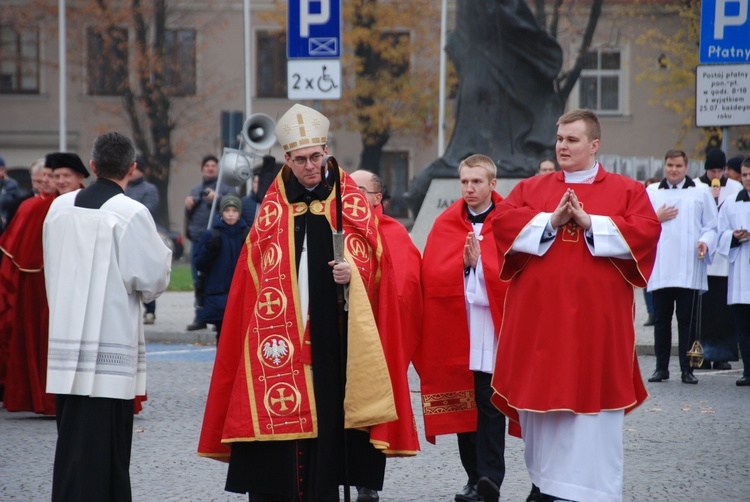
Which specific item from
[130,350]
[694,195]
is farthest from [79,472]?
[694,195]

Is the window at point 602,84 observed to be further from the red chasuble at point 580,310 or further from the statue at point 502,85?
the red chasuble at point 580,310

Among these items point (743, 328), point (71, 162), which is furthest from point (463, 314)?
point (743, 328)

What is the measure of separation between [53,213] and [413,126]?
3138 cm

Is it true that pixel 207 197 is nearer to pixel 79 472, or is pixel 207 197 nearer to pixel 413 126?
pixel 79 472

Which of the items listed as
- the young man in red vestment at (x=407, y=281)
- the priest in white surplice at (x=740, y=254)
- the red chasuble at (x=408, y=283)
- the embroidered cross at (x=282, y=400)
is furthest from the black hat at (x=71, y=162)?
the priest in white surplice at (x=740, y=254)

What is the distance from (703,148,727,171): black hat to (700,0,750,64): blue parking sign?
1.02 metres

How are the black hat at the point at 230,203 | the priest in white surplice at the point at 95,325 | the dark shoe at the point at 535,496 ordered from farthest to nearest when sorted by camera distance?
1. the black hat at the point at 230,203
2. the dark shoe at the point at 535,496
3. the priest in white surplice at the point at 95,325

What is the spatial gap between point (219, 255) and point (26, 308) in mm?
2302

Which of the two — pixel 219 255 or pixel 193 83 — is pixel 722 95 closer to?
pixel 219 255

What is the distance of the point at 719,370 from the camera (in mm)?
12688

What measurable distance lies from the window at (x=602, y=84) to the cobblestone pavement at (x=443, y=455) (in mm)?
29269

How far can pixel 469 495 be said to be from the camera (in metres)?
6.89

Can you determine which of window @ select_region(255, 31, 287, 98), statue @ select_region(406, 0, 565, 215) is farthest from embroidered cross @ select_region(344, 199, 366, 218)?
window @ select_region(255, 31, 287, 98)

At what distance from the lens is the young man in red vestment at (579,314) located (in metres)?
5.85
